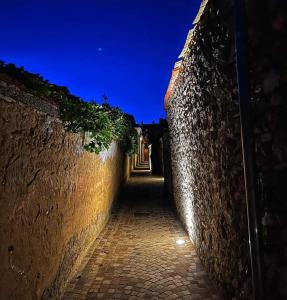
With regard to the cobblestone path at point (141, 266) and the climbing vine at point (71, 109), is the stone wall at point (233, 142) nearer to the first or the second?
the cobblestone path at point (141, 266)

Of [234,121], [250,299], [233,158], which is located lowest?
[250,299]

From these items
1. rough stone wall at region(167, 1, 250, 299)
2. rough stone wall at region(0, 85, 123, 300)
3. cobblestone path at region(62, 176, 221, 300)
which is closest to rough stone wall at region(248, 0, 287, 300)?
rough stone wall at region(167, 1, 250, 299)

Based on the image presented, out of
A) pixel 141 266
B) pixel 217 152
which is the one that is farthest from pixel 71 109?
pixel 141 266

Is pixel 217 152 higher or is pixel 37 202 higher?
pixel 217 152

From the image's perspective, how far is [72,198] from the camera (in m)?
4.59

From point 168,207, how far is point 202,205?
5420mm

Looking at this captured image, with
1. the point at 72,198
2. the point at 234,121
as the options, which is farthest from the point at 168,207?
the point at 234,121

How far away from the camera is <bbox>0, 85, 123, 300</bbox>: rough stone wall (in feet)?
8.22

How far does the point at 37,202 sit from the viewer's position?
10.4ft

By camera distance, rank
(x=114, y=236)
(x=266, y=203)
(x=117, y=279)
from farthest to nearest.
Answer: (x=114, y=236), (x=117, y=279), (x=266, y=203)

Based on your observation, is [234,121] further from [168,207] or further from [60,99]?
[168,207]

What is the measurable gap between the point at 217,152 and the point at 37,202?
7.93 feet

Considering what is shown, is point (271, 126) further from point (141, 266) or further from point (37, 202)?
point (141, 266)

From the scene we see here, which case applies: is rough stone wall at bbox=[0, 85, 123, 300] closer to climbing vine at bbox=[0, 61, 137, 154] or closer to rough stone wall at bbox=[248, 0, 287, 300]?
climbing vine at bbox=[0, 61, 137, 154]
